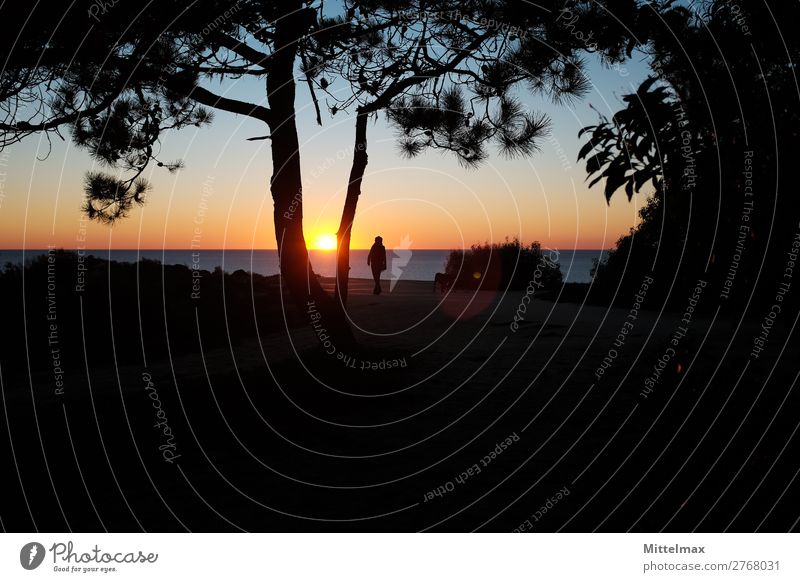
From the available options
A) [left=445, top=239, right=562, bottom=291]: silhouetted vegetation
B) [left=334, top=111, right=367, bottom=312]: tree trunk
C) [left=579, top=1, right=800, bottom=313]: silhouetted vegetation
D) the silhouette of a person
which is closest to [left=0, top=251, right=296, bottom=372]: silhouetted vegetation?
[left=334, top=111, right=367, bottom=312]: tree trunk

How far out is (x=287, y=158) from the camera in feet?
28.7

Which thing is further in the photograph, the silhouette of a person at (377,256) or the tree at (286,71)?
the silhouette of a person at (377,256)

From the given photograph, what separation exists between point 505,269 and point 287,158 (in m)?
16.2

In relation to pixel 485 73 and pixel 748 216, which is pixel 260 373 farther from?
pixel 748 216

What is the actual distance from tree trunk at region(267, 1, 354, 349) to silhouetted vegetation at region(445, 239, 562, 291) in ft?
46.1

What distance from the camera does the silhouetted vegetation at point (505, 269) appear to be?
23453 mm

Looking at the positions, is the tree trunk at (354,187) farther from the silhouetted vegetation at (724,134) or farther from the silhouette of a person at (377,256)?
the silhouette of a person at (377,256)

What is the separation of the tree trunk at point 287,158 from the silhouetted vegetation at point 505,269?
14042 mm

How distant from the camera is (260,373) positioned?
869 centimetres

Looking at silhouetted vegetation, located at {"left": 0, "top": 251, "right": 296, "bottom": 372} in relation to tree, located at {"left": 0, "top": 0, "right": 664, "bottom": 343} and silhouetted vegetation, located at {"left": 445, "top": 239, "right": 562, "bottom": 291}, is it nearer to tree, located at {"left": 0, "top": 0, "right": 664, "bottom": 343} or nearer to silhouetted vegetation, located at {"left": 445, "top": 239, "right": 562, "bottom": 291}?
tree, located at {"left": 0, "top": 0, "right": 664, "bottom": 343}

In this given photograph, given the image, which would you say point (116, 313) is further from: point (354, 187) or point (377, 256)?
point (377, 256)

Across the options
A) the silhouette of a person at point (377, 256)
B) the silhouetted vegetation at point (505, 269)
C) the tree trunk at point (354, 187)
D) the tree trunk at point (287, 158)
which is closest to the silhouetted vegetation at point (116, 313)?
the tree trunk at point (287, 158)

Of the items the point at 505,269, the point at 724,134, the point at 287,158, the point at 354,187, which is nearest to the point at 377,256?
the point at 505,269

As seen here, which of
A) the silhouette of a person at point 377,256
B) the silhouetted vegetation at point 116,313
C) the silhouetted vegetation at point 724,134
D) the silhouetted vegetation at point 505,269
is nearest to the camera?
the silhouetted vegetation at point 724,134
